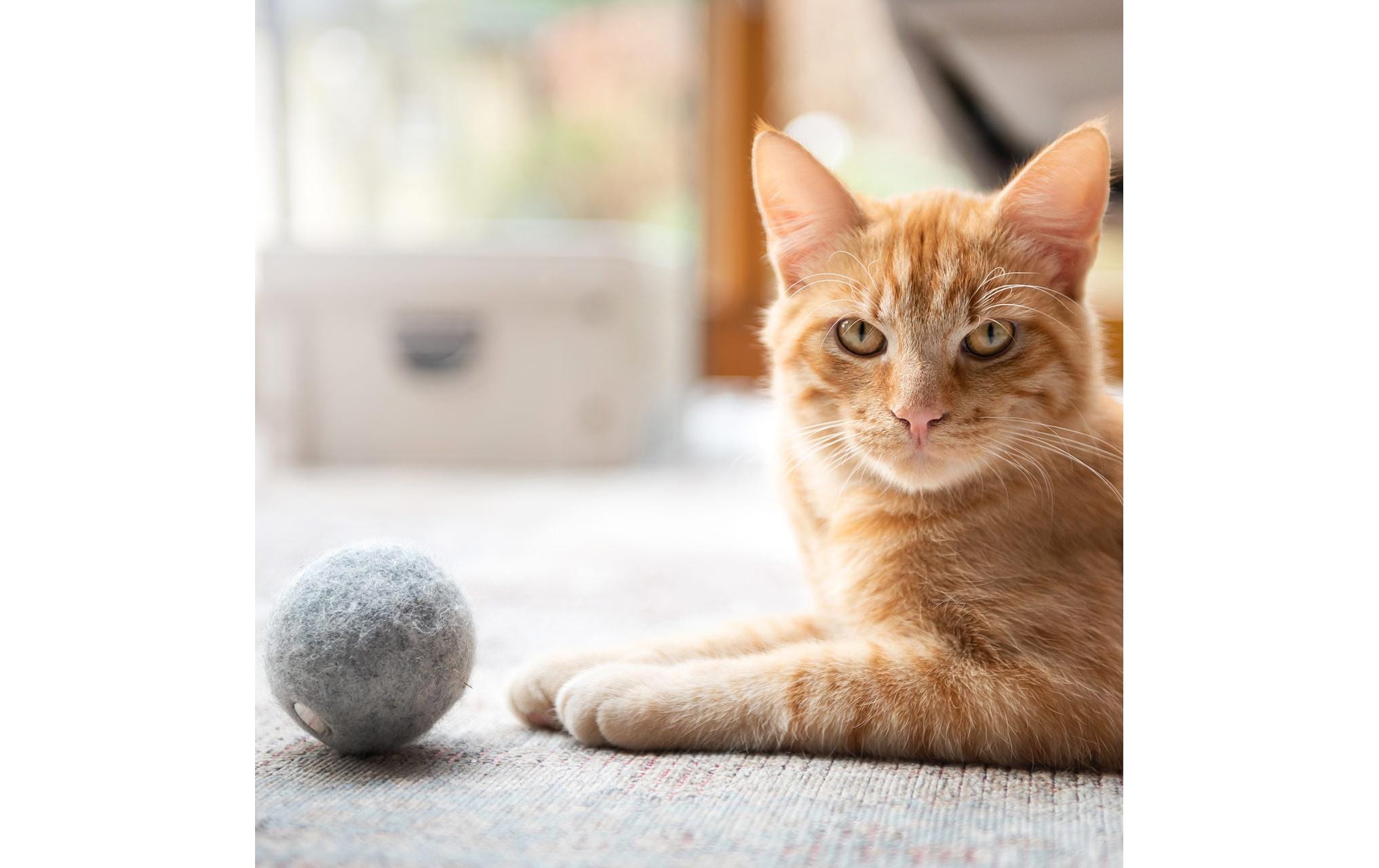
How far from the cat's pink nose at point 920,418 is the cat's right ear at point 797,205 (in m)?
0.23

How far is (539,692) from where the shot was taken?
1.02 m

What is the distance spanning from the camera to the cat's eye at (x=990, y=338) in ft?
3.19

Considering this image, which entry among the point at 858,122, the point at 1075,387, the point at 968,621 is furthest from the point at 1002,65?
the point at 858,122

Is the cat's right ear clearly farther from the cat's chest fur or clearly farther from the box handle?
the box handle

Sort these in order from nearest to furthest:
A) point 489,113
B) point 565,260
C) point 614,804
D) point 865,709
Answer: point 614,804, point 865,709, point 565,260, point 489,113

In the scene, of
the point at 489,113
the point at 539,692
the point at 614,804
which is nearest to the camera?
the point at 614,804

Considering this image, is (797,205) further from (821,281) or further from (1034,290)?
(1034,290)

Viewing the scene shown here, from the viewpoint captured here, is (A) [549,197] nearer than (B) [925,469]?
No

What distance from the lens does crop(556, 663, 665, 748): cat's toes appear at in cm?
93

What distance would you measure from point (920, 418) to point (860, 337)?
0.12 metres

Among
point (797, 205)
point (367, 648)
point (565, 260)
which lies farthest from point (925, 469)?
point (565, 260)
